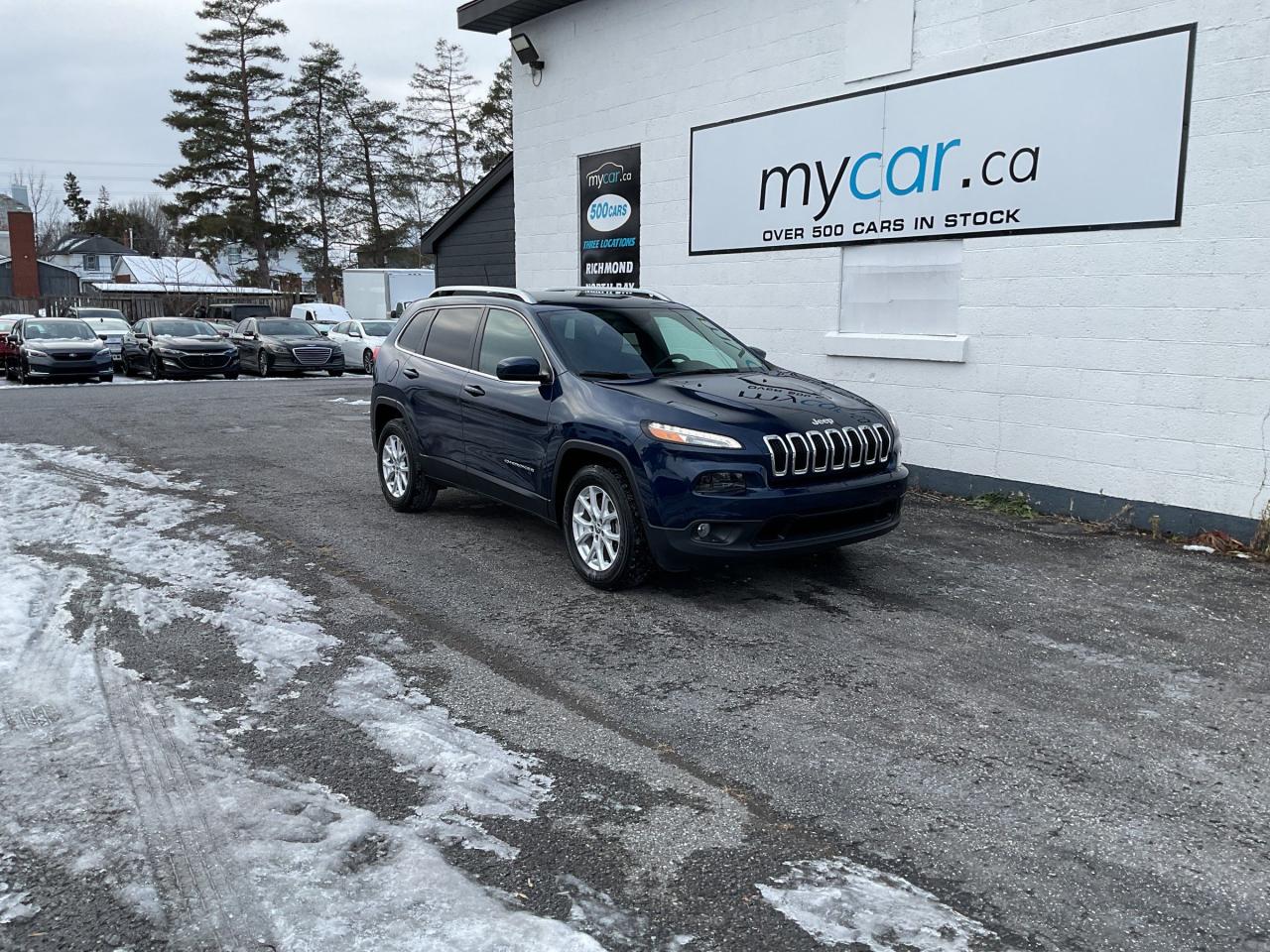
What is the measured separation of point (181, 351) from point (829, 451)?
21437 mm

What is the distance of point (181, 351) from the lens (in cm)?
2350

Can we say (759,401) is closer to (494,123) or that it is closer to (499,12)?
(499,12)

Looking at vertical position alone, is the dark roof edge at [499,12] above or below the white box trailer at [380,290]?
above

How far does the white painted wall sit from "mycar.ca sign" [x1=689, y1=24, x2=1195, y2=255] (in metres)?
0.15

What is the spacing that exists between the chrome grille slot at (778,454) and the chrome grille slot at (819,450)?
0.63ft

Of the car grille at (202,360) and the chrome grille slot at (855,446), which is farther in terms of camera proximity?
the car grille at (202,360)

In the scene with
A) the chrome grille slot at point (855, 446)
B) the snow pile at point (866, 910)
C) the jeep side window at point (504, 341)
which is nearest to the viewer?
the snow pile at point (866, 910)

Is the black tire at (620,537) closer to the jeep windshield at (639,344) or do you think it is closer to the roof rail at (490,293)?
the jeep windshield at (639,344)

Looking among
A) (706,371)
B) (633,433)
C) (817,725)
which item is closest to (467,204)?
(706,371)

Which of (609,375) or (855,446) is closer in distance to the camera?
(855,446)

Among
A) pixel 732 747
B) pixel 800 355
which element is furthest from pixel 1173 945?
pixel 800 355

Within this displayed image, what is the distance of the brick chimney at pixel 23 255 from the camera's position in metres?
62.9

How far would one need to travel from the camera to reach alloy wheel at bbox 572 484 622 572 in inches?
235

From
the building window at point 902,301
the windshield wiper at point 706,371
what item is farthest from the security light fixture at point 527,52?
the windshield wiper at point 706,371
